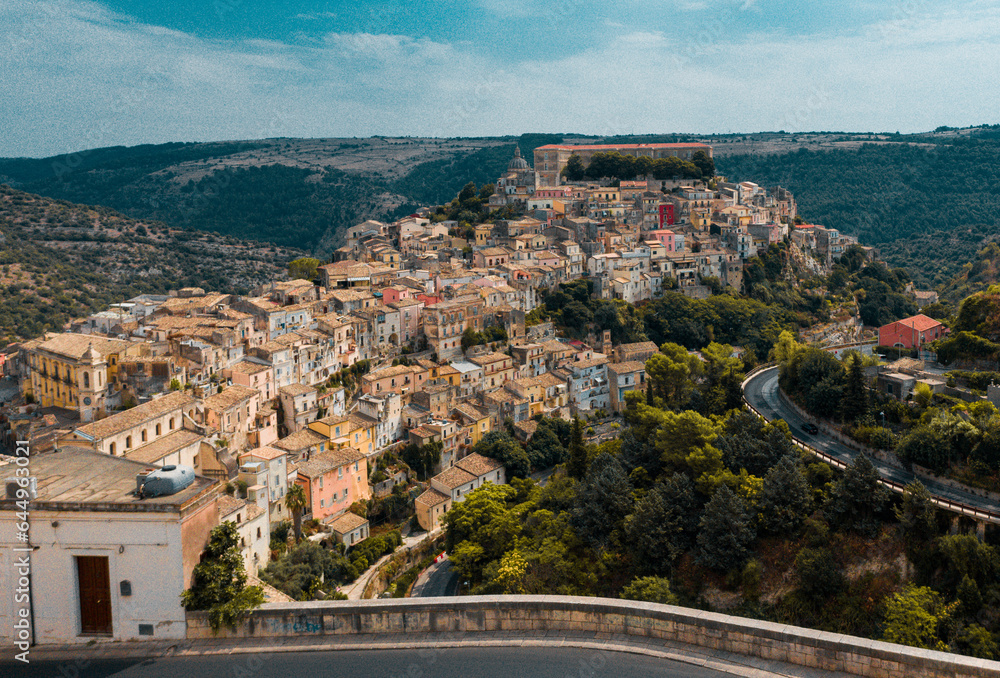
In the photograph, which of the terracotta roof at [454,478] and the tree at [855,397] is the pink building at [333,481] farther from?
the tree at [855,397]

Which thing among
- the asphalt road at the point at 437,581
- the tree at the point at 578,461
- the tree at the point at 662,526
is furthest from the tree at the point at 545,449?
the tree at the point at 662,526

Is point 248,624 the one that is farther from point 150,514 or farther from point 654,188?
point 654,188

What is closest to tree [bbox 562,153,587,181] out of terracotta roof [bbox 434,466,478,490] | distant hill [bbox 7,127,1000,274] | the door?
distant hill [bbox 7,127,1000,274]

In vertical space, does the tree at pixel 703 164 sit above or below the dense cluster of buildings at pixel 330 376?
above

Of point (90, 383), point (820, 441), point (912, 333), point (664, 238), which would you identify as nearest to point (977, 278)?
point (664, 238)

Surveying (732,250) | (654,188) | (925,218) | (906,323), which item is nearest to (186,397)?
(906,323)

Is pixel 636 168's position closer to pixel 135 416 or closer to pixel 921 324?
pixel 921 324
